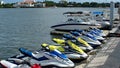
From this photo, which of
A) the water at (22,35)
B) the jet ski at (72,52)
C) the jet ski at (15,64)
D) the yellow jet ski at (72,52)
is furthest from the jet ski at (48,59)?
the water at (22,35)

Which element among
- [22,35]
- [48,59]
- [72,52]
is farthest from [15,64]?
[22,35]

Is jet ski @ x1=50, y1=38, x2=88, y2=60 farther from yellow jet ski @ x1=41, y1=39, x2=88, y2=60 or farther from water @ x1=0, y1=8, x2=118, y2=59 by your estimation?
water @ x1=0, y1=8, x2=118, y2=59

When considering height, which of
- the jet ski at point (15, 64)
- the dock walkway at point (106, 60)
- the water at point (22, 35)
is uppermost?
the jet ski at point (15, 64)

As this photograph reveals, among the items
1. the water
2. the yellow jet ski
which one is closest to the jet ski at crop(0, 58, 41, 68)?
the yellow jet ski

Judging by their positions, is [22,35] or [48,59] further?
[22,35]

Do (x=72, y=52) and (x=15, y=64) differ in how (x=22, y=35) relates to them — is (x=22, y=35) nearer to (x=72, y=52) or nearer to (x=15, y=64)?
(x=72, y=52)

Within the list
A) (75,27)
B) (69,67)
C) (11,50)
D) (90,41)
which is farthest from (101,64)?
(75,27)

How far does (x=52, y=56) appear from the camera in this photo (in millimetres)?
19703

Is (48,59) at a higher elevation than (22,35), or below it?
higher

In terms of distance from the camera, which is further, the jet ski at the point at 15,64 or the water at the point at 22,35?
the water at the point at 22,35

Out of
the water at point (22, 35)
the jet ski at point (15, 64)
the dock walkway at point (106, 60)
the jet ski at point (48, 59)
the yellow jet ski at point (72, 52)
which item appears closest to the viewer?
the jet ski at point (15, 64)

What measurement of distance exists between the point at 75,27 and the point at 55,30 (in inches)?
125

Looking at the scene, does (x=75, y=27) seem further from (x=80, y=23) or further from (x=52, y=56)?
(x=52, y=56)

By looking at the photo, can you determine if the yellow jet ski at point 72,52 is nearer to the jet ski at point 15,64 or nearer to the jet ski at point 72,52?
the jet ski at point 72,52
